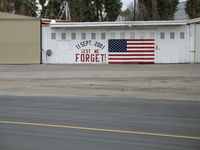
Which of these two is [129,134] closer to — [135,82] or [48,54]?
[135,82]

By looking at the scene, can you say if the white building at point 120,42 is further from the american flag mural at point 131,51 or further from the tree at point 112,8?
the tree at point 112,8

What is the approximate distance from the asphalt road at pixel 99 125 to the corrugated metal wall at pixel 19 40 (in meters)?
17.6

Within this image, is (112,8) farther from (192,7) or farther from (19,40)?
(19,40)

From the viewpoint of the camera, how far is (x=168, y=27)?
98.6ft

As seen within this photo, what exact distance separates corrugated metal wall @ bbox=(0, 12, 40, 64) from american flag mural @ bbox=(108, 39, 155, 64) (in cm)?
631

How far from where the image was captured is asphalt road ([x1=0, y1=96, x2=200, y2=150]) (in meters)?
7.02

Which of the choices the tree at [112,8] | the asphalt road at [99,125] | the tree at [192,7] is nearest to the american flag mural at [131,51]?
the asphalt road at [99,125]

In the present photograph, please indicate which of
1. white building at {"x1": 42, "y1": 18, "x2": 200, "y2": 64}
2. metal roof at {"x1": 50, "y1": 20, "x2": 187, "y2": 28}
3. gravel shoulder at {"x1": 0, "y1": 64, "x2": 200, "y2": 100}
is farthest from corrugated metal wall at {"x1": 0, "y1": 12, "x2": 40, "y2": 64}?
gravel shoulder at {"x1": 0, "y1": 64, "x2": 200, "y2": 100}

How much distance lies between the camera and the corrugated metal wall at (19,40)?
100 feet

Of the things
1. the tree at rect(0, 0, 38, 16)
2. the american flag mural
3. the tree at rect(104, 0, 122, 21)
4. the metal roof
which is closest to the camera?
the metal roof

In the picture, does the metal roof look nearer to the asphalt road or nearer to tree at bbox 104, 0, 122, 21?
the asphalt road

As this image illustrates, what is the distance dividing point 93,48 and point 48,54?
3.82 meters

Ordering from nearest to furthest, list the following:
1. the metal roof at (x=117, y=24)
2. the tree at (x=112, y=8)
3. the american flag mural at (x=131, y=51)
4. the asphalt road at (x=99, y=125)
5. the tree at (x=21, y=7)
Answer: the asphalt road at (x=99, y=125) < the metal roof at (x=117, y=24) < the american flag mural at (x=131, y=51) < the tree at (x=21, y=7) < the tree at (x=112, y=8)

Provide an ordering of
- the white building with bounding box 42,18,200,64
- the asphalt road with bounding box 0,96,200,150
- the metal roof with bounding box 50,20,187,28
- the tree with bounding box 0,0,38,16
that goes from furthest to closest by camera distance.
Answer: the tree with bounding box 0,0,38,16, the white building with bounding box 42,18,200,64, the metal roof with bounding box 50,20,187,28, the asphalt road with bounding box 0,96,200,150
